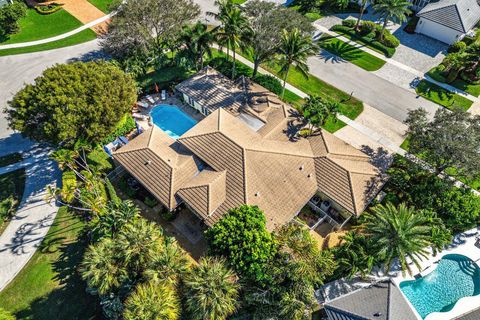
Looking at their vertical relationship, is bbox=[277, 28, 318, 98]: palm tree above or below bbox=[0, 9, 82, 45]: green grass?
above

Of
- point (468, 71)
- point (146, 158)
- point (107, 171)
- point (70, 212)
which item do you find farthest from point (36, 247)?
point (468, 71)

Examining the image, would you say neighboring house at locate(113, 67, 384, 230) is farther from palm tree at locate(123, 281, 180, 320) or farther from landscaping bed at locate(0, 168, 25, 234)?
landscaping bed at locate(0, 168, 25, 234)

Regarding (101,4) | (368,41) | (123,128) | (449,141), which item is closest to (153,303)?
(123,128)

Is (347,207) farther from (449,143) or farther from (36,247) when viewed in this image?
(36,247)

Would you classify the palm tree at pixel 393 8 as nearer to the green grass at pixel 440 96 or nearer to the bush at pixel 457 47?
the bush at pixel 457 47

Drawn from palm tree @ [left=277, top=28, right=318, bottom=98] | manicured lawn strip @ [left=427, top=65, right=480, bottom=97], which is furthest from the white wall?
palm tree @ [left=277, top=28, right=318, bottom=98]

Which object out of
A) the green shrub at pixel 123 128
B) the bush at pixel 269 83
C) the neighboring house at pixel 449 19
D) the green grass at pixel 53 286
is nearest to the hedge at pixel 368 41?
the neighboring house at pixel 449 19

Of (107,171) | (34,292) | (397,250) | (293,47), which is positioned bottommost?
(34,292)
